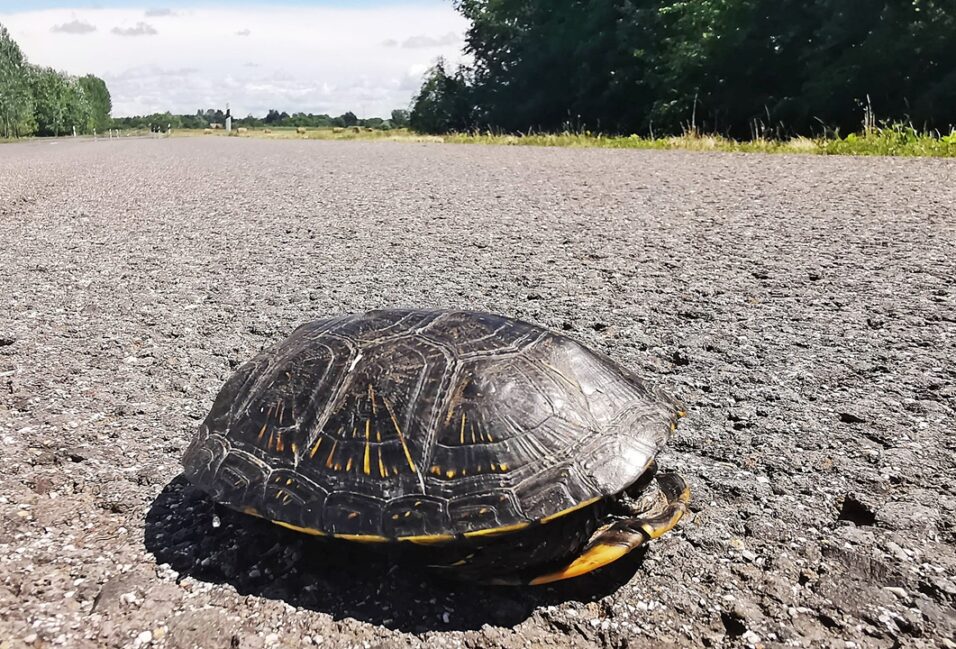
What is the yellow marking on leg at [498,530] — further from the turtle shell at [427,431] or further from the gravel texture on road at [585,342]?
the gravel texture on road at [585,342]

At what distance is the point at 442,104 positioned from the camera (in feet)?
130

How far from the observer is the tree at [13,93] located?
65500 millimetres

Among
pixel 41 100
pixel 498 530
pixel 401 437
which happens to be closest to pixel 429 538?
pixel 498 530

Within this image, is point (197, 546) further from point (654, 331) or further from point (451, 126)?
point (451, 126)

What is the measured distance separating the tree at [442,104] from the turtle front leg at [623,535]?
1478 inches

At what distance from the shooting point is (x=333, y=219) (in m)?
6.60

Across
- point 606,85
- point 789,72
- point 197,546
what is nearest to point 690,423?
point 197,546

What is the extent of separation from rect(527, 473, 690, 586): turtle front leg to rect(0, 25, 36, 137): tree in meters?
79.4

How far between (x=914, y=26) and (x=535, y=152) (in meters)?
10.5

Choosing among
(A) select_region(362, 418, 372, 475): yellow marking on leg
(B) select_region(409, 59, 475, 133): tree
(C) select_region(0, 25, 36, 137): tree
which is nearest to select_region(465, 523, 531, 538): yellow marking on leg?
(A) select_region(362, 418, 372, 475): yellow marking on leg

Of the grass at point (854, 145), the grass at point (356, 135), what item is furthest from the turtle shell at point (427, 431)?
the grass at point (356, 135)

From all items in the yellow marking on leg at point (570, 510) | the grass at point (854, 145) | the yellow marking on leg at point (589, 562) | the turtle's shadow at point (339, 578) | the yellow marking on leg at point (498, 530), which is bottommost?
the turtle's shadow at point (339, 578)

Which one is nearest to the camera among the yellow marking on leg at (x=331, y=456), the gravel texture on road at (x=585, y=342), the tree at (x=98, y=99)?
the gravel texture on road at (x=585, y=342)

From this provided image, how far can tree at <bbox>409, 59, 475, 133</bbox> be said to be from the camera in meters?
38.7
